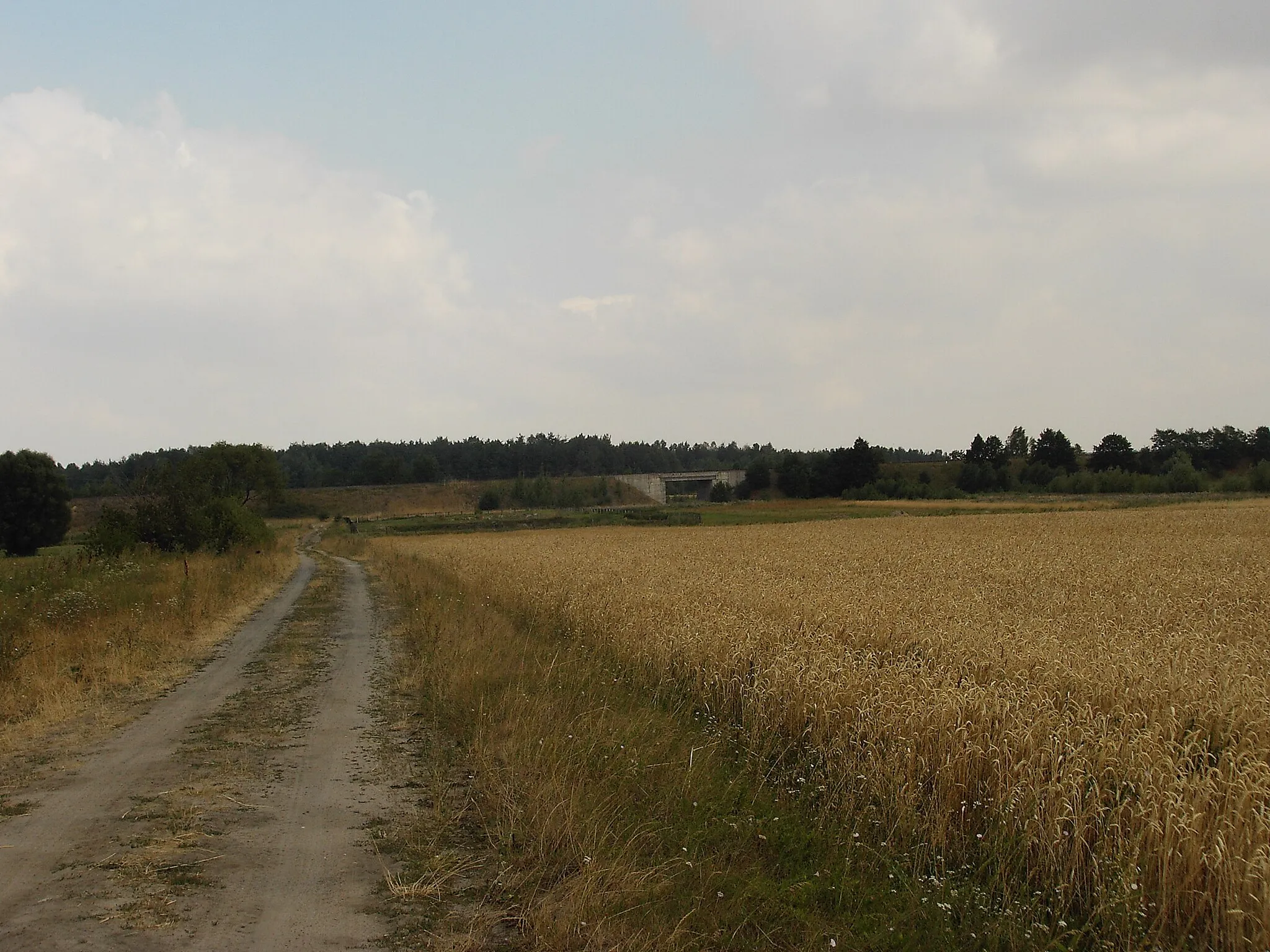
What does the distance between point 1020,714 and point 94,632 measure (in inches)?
630

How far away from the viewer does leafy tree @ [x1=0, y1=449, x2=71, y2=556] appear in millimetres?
81125

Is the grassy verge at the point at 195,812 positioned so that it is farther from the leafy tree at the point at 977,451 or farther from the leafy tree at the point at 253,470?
the leafy tree at the point at 977,451

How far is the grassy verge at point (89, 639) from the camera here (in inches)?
437

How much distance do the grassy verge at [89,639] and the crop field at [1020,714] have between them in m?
7.33

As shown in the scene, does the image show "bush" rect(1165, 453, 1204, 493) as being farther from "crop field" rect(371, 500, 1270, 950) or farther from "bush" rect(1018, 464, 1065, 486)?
"crop field" rect(371, 500, 1270, 950)

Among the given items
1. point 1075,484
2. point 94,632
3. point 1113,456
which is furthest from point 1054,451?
point 94,632

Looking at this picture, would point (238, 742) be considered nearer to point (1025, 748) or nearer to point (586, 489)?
point (1025, 748)

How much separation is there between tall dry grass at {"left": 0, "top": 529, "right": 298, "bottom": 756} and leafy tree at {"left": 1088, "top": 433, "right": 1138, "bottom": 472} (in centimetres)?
13619

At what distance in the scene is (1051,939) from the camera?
5184 mm

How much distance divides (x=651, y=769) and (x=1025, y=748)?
11.1 feet

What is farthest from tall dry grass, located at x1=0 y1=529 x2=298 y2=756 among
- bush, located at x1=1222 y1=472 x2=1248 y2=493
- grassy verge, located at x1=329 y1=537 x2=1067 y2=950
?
bush, located at x1=1222 y1=472 x2=1248 y2=493

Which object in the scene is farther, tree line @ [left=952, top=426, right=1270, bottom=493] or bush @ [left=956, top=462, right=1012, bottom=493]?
bush @ [left=956, top=462, right=1012, bottom=493]

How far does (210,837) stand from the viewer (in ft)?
22.7

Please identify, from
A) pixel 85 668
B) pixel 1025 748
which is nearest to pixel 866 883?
pixel 1025 748
